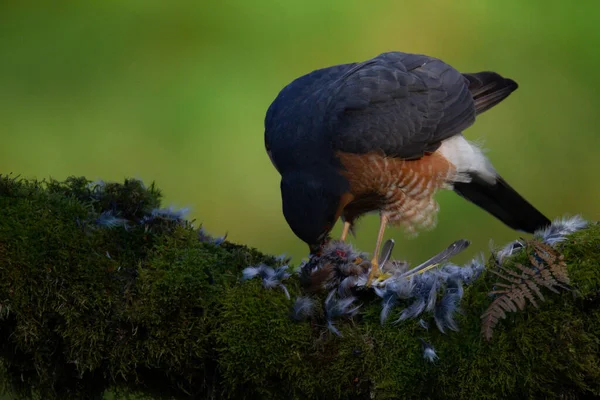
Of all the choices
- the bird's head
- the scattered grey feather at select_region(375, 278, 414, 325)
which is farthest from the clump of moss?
the bird's head

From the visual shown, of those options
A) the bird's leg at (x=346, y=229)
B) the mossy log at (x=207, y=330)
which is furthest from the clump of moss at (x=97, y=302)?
the bird's leg at (x=346, y=229)

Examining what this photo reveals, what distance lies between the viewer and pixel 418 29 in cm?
738

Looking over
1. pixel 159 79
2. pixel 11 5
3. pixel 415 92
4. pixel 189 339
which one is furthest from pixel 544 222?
pixel 11 5

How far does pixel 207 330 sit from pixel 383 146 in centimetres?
180

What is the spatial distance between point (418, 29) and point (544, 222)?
3324 millimetres

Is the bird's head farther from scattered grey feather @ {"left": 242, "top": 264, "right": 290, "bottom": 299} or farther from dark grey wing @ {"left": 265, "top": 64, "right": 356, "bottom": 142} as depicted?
scattered grey feather @ {"left": 242, "top": 264, "right": 290, "bottom": 299}

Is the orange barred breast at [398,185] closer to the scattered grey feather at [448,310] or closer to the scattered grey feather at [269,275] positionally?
the scattered grey feather at [269,275]

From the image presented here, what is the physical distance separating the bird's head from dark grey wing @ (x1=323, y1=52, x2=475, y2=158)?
12.5 inches

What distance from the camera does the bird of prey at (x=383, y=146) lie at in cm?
370

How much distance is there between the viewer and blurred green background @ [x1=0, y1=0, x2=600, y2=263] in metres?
6.56

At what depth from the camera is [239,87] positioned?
6.98 m

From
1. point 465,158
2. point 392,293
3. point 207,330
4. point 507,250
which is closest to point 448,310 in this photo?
point 392,293

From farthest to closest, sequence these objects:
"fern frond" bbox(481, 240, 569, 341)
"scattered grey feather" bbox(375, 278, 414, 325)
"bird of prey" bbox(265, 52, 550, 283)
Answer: "bird of prey" bbox(265, 52, 550, 283) → "scattered grey feather" bbox(375, 278, 414, 325) → "fern frond" bbox(481, 240, 569, 341)

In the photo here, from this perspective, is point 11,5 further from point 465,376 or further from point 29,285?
point 465,376
